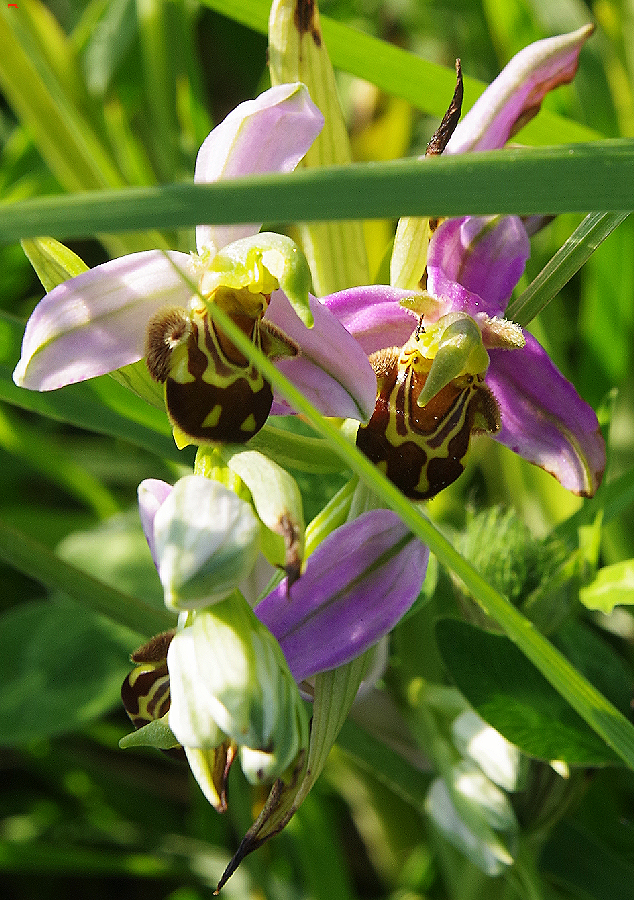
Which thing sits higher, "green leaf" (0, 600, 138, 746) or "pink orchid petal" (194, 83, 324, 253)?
"pink orchid petal" (194, 83, 324, 253)

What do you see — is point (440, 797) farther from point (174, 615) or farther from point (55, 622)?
point (55, 622)

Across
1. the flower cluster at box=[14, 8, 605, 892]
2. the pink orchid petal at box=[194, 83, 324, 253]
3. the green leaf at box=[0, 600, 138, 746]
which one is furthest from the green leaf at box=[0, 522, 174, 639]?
the pink orchid petal at box=[194, 83, 324, 253]

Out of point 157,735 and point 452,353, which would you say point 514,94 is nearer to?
point 452,353

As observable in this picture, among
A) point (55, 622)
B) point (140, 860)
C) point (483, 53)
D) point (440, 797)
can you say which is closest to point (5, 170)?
point (55, 622)

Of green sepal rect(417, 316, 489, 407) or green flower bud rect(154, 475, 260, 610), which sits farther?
green sepal rect(417, 316, 489, 407)

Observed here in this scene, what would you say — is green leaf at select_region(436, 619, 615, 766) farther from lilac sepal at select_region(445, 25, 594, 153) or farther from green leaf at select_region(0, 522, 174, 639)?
lilac sepal at select_region(445, 25, 594, 153)

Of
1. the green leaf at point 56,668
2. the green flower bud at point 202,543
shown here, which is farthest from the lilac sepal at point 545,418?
the green leaf at point 56,668

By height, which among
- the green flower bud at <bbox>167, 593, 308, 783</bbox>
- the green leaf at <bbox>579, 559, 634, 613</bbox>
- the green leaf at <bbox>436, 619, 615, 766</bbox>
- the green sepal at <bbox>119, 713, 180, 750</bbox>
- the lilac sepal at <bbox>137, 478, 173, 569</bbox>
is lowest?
the green leaf at <bbox>436, 619, 615, 766</bbox>
